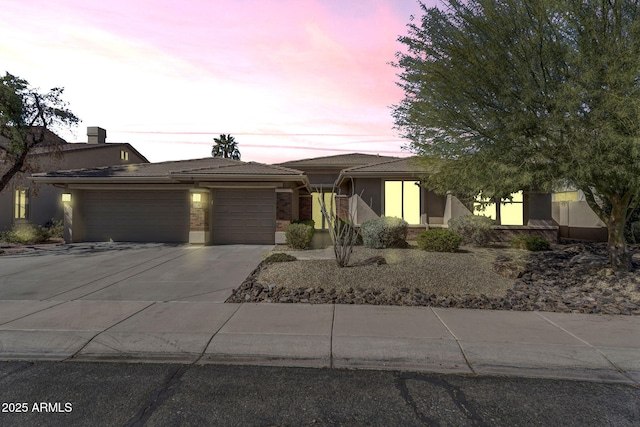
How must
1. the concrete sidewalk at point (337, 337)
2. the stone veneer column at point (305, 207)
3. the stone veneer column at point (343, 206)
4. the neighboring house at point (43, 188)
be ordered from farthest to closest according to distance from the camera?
the stone veneer column at point (305, 207), the stone veneer column at point (343, 206), the neighboring house at point (43, 188), the concrete sidewalk at point (337, 337)

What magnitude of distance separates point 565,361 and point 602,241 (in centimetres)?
1568

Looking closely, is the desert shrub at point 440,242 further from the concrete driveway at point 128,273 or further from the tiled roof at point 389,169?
the concrete driveway at point 128,273

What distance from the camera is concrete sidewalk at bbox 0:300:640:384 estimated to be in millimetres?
4734

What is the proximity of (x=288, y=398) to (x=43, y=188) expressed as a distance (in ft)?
75.6

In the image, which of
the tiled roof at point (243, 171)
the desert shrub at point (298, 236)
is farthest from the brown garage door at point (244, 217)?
the desert shrub at point (298, 236)

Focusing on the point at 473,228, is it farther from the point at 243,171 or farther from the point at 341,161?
the point at 341,161

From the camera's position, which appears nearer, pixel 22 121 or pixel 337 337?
pixel 337 337

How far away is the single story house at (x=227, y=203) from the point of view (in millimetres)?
15773

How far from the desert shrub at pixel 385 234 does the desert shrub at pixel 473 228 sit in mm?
2242

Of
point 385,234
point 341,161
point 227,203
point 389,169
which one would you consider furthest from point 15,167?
point 341,161

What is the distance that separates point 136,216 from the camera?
17.0 m

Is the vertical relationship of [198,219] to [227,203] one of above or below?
below

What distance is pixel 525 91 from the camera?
782 cm

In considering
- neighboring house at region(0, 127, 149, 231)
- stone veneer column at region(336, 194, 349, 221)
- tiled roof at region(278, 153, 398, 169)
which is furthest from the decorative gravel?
tiled roof at region(278, 153, 398, 169)
